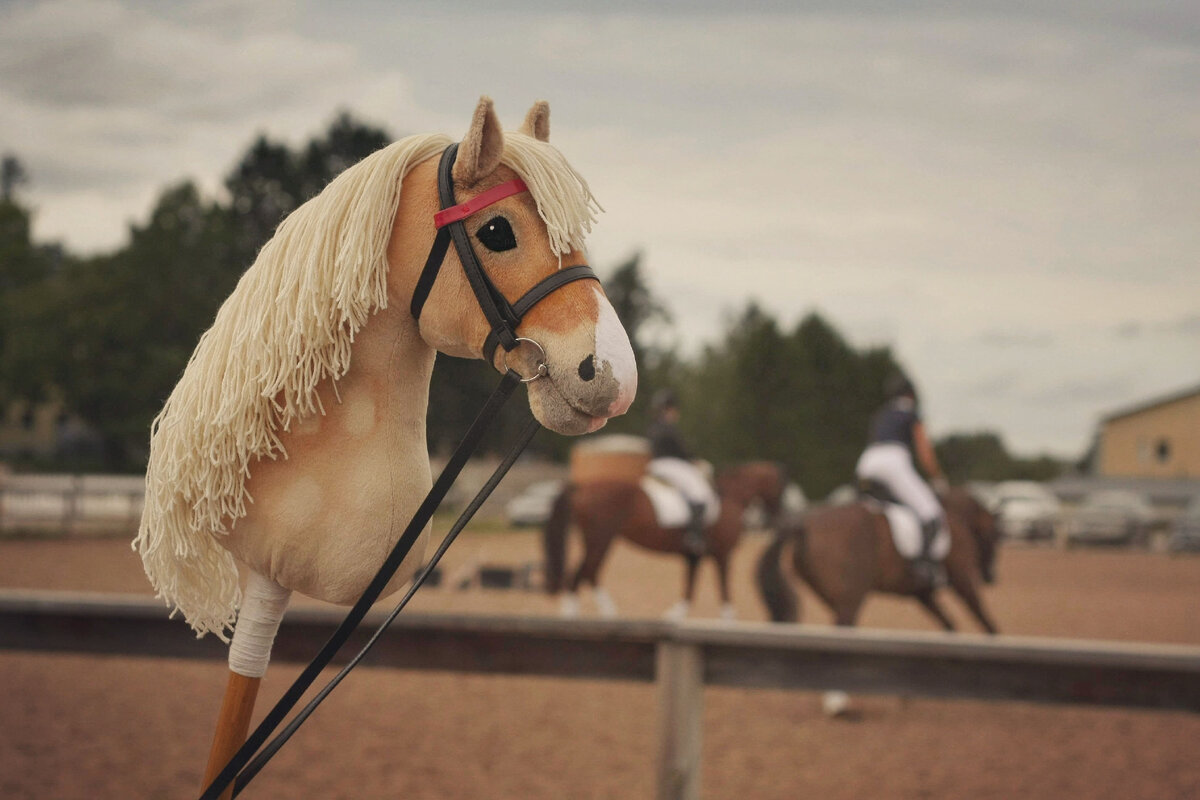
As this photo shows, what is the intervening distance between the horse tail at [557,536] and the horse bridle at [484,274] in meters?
7.97

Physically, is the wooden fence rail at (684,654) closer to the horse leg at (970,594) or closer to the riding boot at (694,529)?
the horse leg at (970,594)

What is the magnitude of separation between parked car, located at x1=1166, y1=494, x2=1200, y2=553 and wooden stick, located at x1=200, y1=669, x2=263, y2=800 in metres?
25.1

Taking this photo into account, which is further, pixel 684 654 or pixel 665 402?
pixel 665 402

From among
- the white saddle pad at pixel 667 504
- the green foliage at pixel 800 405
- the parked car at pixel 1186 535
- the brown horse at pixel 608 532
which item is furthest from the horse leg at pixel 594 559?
the green foliage at pixel 800 405

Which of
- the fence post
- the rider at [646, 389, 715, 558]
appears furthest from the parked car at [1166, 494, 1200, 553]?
the fence post

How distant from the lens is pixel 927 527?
645 cm

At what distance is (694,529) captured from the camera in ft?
30.1

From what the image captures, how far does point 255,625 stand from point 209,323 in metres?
0.61

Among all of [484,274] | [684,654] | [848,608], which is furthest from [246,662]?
[848,608]

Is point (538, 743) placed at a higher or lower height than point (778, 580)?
Answer: lower

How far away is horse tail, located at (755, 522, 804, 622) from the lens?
6.55m

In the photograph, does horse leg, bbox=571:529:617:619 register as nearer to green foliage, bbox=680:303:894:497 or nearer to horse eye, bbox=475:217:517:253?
horse eye, bbox=475:217:517:253

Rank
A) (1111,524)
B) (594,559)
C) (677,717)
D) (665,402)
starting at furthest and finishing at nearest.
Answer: (1111,524) → (665,402) → (594,559) → (677,717)

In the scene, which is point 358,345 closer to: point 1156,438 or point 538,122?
point 538,122
